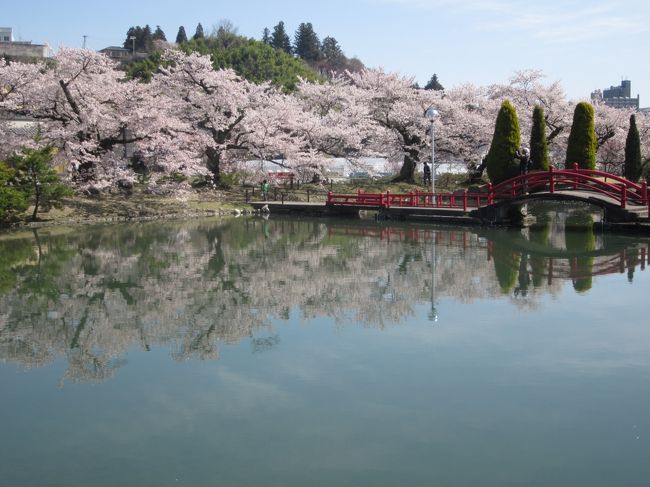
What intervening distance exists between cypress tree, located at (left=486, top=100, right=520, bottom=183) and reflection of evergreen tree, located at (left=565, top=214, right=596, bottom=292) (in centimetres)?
327

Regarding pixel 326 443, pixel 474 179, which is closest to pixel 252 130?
pixel 474 179

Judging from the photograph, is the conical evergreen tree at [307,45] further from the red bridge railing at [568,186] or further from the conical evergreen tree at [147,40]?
the red bridge railing at [568,186]

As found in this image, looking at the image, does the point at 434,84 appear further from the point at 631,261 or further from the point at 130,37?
the point at 631,261

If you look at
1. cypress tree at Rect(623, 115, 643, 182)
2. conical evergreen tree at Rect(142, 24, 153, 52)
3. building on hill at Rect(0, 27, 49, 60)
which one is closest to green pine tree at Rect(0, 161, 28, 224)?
cypress tree at Rect(623, 115, 643, 182)

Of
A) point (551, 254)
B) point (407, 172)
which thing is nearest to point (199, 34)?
point (407, 172)

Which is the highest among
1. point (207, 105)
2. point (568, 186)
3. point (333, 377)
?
point (207, 105)

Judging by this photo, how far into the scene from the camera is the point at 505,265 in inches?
650

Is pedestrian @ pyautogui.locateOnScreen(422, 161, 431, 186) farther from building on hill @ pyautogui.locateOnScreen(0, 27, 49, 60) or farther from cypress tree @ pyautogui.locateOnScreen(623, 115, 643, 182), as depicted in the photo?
building on hill @ pyautogui.locateOnScreen(0, 27, 49, 60)

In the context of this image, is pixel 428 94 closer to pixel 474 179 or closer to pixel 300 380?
pixel 474 179

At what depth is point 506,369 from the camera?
27.0ft

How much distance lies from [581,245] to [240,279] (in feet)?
35.5

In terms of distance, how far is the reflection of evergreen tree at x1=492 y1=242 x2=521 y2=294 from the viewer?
1403cm

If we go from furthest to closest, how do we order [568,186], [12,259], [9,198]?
[9,198], [568,186], [12,259]

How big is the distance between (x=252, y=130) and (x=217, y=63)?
5462 centimetres
